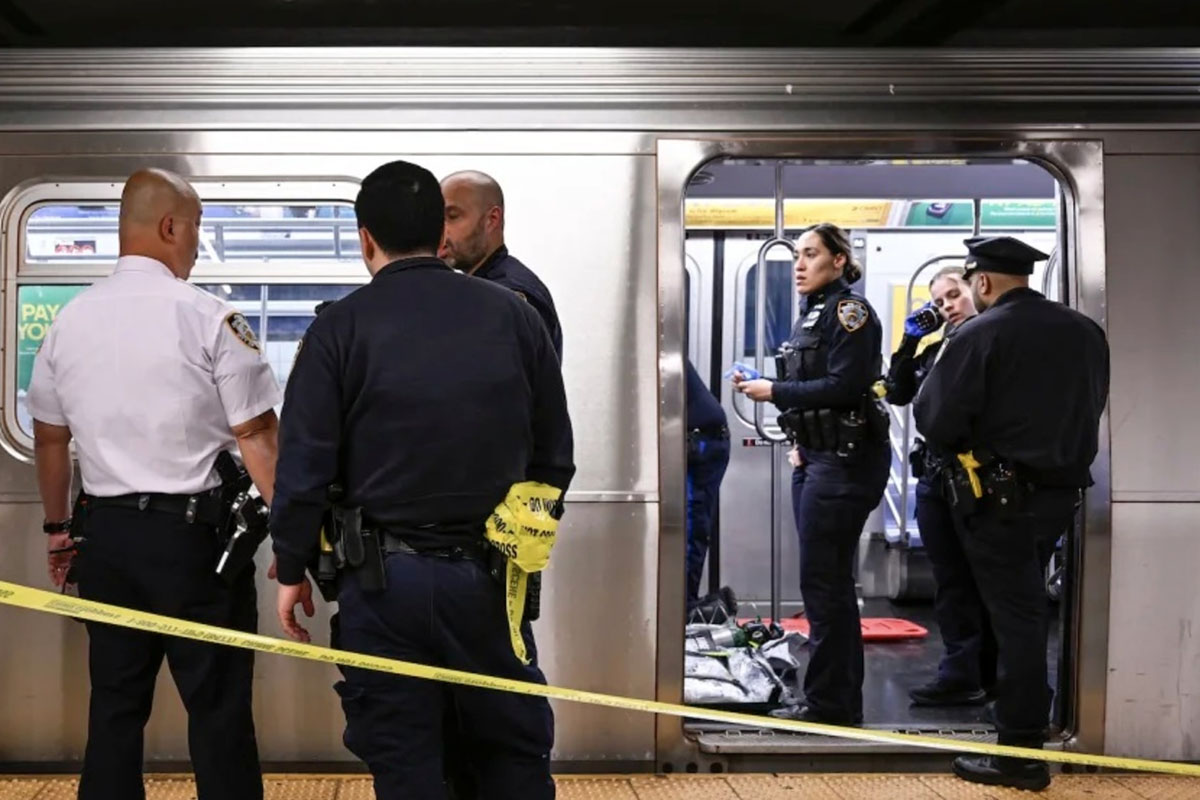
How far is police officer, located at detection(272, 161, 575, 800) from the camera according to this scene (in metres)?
2.52

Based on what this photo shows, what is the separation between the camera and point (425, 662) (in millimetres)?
2566

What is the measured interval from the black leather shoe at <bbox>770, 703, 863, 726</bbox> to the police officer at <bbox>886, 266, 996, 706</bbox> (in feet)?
2.27

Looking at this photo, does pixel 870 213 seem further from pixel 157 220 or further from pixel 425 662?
pixel 425 662

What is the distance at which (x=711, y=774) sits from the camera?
157 inches

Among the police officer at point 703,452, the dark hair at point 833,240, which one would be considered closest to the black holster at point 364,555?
the dark hair at point 833,240

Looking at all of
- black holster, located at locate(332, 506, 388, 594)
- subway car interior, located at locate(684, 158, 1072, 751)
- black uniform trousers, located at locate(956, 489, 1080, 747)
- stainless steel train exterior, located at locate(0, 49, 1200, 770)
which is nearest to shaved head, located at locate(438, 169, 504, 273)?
stainless steel train exterior, located at locate(0, 49, 1200, 770)

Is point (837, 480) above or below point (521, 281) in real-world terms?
below

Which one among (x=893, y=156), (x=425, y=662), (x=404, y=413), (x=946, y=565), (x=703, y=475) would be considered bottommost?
(x=946, y=565)

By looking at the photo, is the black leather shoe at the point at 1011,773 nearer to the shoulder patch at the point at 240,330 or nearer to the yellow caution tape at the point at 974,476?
the yellow caution tape at the point at 974,476

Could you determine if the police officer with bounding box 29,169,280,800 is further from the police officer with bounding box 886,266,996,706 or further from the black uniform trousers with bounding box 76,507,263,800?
the police officer with bounding box 886,266,996,706

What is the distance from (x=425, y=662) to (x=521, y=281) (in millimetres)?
1095

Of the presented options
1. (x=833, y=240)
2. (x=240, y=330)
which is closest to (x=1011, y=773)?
(x=833, y=240)

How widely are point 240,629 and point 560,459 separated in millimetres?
998

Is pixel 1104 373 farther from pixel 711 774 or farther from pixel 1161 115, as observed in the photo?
pixel 711 774
